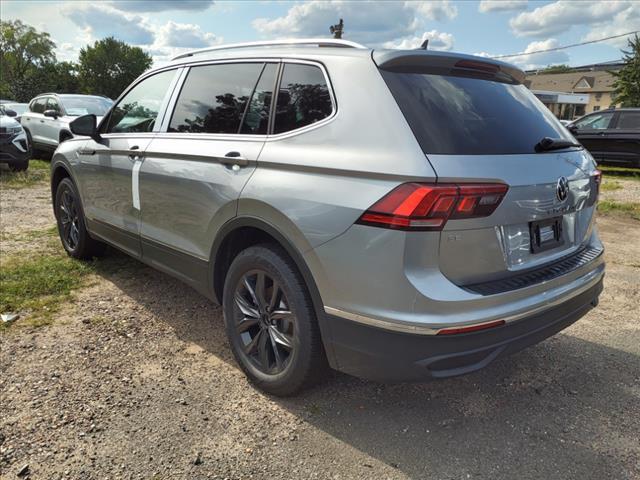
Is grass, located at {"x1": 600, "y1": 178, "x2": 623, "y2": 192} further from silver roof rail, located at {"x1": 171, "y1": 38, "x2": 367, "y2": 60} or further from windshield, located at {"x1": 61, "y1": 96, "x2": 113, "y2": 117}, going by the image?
windshield, located at {"x1": 61, "y1": 96, "x2": 113, "y2": 117}

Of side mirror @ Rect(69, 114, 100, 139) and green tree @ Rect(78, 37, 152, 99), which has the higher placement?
green tree @ Rect(78, 37, 152, 99)

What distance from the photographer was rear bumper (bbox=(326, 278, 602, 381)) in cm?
209

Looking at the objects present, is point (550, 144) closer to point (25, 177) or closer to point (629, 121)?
point (25, 177)

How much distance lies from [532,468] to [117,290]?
133 inches

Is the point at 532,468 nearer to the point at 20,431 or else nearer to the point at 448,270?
the point at 448,270

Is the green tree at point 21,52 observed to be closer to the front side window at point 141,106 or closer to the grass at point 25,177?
the grass at point 25,177

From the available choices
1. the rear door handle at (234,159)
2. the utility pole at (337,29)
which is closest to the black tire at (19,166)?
the rear door handle at (234,159)

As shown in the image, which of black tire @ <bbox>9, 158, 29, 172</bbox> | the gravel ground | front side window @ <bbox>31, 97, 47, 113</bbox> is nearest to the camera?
the gravel ground

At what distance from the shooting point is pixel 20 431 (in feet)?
8.07

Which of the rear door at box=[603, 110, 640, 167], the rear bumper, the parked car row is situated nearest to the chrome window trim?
the rear bumper

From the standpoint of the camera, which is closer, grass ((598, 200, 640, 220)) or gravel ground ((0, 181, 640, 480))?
gravel ground ((0, 181, 640, 480))

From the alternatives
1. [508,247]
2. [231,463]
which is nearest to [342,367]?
[231,463]

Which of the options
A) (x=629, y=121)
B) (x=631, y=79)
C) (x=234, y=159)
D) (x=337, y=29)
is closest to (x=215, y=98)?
(x=234, y=159)

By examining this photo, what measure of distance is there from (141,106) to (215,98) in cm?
100
